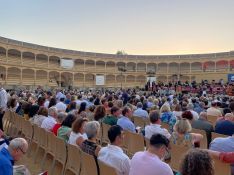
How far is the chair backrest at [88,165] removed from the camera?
3750 millimetres

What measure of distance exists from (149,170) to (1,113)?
7049 mm

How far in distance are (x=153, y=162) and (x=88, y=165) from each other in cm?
113

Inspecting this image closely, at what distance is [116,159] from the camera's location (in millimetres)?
3848

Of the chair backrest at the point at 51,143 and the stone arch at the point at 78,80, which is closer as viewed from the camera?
the chair backrest at the point at 51,143

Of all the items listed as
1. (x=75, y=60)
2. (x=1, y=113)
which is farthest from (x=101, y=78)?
(x=1, y=113)

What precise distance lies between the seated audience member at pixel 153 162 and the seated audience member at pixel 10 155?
128cm

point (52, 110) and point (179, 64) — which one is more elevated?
point (179, 64)

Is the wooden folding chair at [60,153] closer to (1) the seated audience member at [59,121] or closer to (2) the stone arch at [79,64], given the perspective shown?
(1) the seated audience member at [59,121]

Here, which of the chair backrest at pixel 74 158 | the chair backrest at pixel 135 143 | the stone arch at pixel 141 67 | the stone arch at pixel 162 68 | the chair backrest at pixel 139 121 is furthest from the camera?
the stone arch at pixel 141 67

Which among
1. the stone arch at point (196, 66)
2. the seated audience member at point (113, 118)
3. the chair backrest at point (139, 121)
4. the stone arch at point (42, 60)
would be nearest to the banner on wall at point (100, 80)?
the stone arch at point (42, 60)

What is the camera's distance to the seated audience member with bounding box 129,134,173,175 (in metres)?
3.12

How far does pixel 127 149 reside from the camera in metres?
6.28

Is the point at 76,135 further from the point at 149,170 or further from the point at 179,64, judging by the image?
the point at 179,64

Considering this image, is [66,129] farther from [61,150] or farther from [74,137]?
[61,150]
